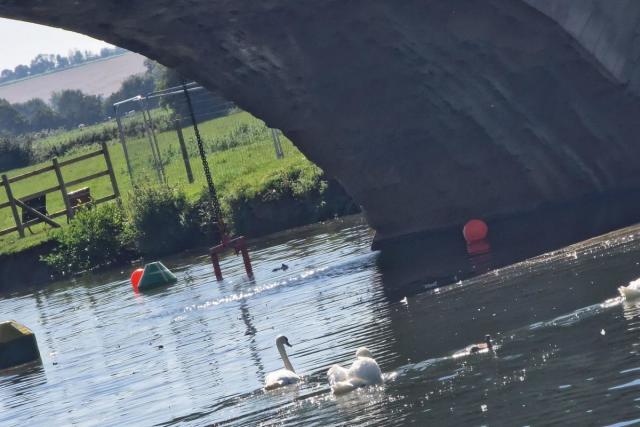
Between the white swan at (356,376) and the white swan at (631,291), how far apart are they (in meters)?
3.20

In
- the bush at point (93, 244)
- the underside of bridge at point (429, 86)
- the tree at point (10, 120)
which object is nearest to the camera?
the underside of bridge at point (429, 86)

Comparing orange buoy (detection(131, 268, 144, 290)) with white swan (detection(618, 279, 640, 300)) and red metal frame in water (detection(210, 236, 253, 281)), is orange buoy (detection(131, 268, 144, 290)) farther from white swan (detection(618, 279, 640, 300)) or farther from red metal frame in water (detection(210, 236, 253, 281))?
white swan (detection(618, 279, 640, 300))

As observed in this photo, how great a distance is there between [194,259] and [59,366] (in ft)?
43.3

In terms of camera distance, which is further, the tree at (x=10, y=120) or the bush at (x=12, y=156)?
the tree at (x=10, y=120)

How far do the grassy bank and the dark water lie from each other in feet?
25.4

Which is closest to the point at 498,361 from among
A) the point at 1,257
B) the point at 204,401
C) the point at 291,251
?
the point at 204,401

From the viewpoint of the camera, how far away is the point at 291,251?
33.2 metres

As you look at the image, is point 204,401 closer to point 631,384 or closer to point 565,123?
point 631,384

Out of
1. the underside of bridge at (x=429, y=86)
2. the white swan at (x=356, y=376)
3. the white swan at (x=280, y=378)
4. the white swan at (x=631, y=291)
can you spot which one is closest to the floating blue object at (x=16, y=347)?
the underside of bridge at (x=429, y=86)

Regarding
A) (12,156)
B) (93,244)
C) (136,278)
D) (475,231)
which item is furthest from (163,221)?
(12,156)

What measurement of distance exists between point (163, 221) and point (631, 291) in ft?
82.9

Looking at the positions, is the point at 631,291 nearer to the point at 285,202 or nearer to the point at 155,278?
the point at 155,278

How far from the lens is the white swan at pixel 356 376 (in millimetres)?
16047

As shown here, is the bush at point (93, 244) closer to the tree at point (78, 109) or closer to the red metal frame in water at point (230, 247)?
the red metal frame in water at point (230, 247)
